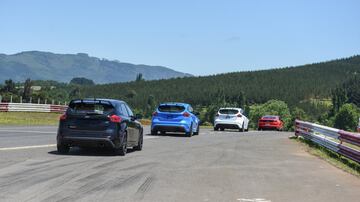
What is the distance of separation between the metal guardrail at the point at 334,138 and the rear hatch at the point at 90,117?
630 cm

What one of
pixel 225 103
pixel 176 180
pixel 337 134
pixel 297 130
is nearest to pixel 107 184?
pixel 176 180

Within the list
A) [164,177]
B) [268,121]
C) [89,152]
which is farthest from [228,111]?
[164,177]

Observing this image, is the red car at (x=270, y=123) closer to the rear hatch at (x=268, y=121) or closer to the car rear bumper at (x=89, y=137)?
the rear hatch at (x=268, y=121)

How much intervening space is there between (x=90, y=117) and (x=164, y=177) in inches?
196

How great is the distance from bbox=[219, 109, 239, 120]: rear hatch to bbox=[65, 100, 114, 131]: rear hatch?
21846 mm

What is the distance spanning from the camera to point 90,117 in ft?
52.0

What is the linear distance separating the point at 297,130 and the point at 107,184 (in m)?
20.9

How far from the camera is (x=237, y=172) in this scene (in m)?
12.8

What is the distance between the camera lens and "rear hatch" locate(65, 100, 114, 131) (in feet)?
51.7

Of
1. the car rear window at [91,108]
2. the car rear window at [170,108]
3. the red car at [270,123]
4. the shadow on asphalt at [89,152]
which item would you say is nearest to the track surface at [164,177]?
the shadow on asphalt at [89,152]

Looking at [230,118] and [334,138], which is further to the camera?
[230,118]

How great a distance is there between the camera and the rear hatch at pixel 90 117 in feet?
51.7

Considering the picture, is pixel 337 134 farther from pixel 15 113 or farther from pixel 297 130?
pixel 15 113

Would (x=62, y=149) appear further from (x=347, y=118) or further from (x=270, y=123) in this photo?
(x=347, y=118)
